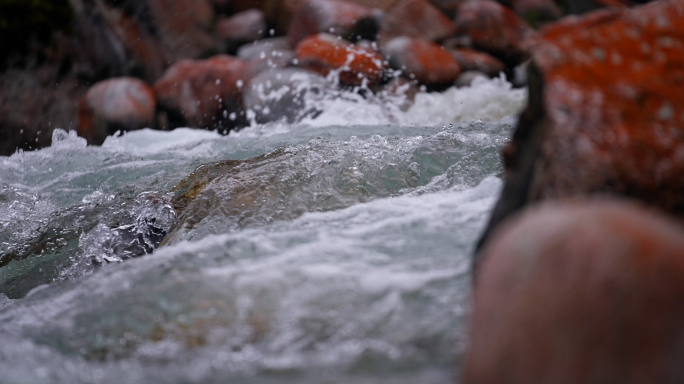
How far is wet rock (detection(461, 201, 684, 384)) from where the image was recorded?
1.01 metres

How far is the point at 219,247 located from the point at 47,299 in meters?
0.74

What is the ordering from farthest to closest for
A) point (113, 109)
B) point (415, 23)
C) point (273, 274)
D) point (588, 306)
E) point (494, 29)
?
point (494, 29), point (415, 23), point (113, 109), point (273, 274), point (588, 306)

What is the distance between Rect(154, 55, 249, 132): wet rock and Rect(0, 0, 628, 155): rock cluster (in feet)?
0.05

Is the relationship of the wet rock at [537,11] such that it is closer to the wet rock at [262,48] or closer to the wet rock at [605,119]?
the wet rock at [262,48]

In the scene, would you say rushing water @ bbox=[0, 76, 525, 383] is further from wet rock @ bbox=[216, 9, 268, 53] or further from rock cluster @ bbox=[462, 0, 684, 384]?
wet rock @ bbox=[216, 9, 268, 53]

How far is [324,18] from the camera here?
296 inches

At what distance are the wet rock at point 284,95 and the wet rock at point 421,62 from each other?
996 mm

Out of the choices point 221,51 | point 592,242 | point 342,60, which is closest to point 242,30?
point 221,51

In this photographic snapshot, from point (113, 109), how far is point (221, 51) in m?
2.64

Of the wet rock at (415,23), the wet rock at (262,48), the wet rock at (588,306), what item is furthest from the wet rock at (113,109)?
the wet rock at (588,306)

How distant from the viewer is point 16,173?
505cm

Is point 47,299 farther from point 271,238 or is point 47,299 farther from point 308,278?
point 308,278

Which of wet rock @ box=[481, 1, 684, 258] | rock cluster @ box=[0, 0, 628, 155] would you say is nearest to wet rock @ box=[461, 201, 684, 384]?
wet rock @ box=[481, 1, 684, 258]

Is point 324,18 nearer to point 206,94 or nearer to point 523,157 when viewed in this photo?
point 206,94
